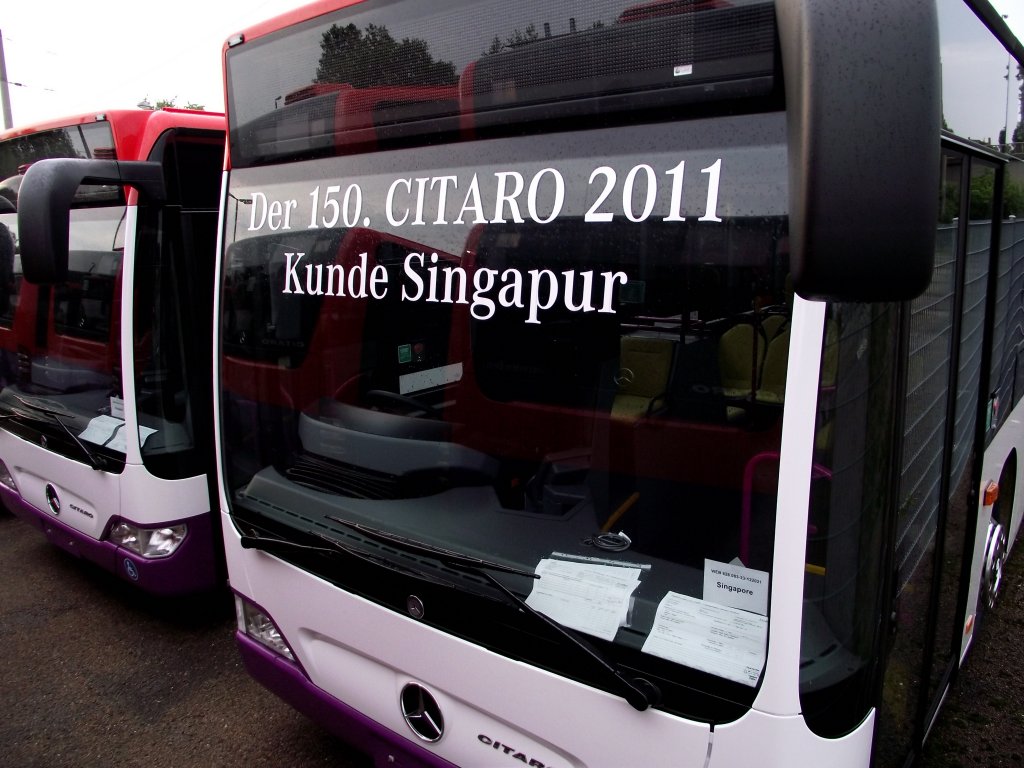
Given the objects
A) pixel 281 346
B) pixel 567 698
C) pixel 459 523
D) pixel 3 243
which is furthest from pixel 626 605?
pixel 3 243

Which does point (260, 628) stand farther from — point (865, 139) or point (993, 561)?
point (993, 561)

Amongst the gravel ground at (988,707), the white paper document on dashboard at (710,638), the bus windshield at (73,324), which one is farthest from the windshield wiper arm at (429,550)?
the bus windshield at (73,324)

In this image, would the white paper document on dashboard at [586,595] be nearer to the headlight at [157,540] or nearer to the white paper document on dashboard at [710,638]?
the white paper document on dashboard at [710,638]

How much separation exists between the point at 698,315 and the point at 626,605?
625mm

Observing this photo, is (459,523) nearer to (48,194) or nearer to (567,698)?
(567,698)

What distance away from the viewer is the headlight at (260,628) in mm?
2355

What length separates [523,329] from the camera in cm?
185

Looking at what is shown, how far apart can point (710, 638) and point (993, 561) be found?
2196 millimetres

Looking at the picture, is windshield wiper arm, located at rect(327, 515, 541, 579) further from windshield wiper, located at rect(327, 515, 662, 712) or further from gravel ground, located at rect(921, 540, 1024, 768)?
gravel ground, located at rect(921, 540, 1024, 768)

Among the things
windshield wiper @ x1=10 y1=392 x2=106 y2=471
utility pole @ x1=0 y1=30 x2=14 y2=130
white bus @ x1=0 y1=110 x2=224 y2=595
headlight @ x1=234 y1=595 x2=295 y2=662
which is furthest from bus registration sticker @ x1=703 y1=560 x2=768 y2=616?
utility pole @ x1=0 y1=30 x2=14 y2=130

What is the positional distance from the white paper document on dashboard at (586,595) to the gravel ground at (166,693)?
61.1 inches

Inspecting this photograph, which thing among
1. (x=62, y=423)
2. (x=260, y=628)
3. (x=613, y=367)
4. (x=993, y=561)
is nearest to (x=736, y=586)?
(x=613, y=367)

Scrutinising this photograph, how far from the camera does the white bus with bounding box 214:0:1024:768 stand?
1315mm

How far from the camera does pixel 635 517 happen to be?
1791 mm
